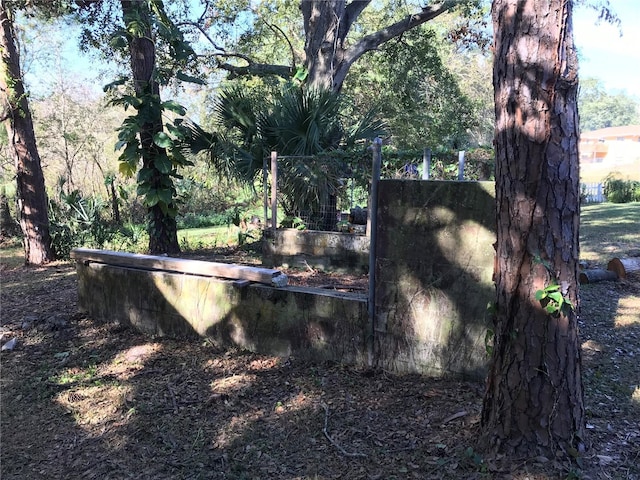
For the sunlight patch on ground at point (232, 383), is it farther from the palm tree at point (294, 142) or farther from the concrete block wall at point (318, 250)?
the palm tree at point (294, 142)

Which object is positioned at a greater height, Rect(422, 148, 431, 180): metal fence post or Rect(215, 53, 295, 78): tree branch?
Rect(215, 53, 295, 78): tree branch

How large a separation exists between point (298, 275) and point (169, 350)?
9.32 feet

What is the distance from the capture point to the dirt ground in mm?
2811

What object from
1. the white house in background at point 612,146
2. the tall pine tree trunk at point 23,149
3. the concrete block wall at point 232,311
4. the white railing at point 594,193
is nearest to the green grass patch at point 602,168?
the white house in background at point 612,146

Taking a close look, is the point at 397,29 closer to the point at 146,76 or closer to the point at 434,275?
the point at 146,76

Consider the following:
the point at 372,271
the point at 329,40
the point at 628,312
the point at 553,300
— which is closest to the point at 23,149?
the point at 329,40

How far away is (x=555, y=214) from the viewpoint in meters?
2.44

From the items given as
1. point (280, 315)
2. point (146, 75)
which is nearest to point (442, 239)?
point (280, 315)

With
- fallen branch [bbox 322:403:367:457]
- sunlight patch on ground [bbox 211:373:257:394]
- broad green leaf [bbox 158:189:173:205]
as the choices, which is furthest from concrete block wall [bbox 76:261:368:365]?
broad green leaf [bbox 158:189:173:205]

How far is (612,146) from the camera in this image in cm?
5059

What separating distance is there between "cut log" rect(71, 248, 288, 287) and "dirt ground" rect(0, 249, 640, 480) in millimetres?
695

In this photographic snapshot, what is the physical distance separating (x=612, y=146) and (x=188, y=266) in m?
56.5

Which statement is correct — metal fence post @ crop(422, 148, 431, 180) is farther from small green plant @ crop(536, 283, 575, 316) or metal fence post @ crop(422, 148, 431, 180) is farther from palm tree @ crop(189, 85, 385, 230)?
small green plant @ crop(536, 283, 575, 316)

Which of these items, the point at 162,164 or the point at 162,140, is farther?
the point at 162,164
